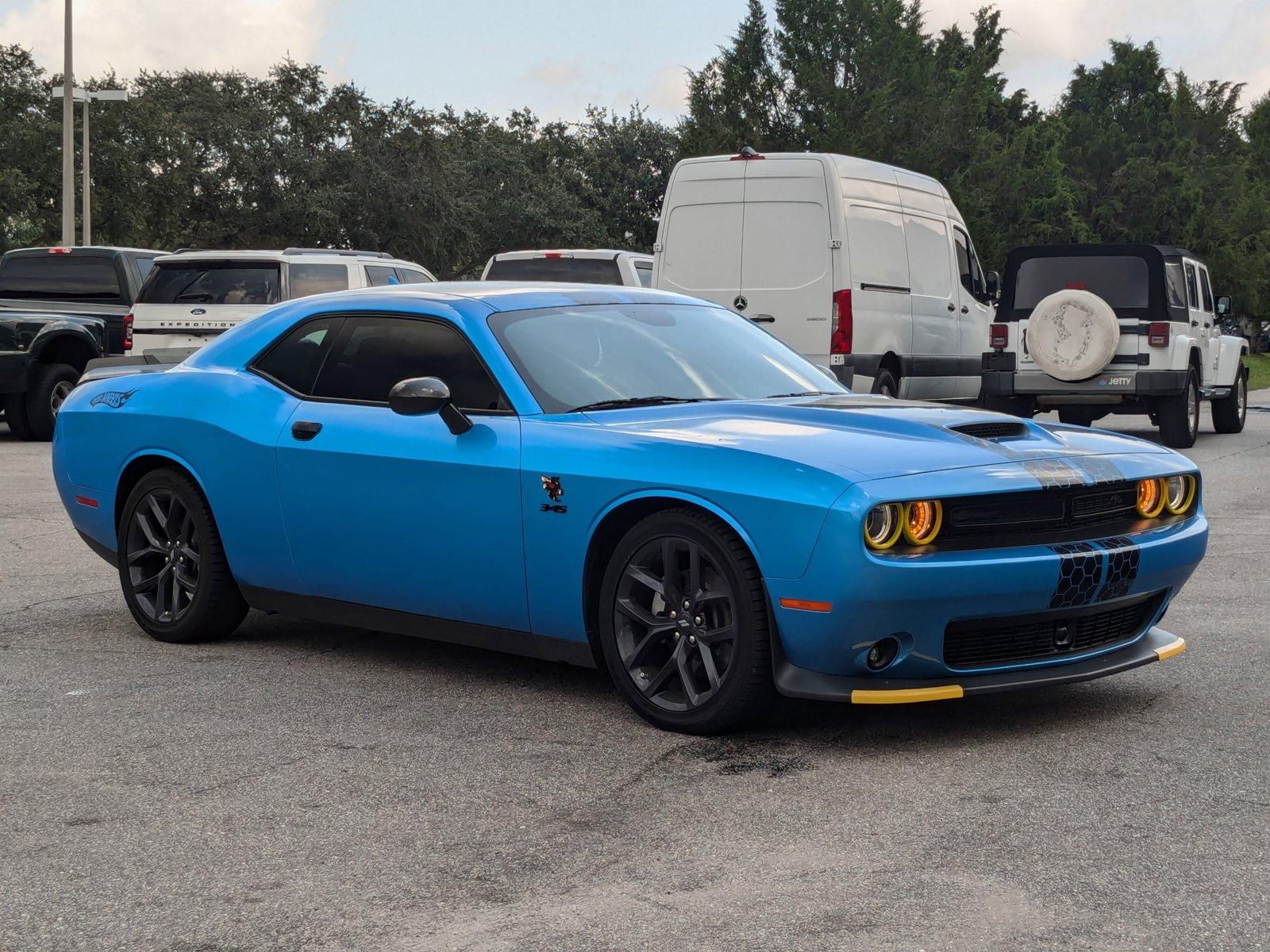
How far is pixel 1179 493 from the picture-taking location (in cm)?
549

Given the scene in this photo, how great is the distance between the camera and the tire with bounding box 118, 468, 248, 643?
6.57 m

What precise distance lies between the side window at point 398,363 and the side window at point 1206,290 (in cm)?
1415

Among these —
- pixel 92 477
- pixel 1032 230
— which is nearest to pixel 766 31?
pixel 1032 230

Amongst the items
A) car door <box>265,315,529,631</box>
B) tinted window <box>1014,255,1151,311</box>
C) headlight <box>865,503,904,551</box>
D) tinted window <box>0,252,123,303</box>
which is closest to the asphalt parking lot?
car door <box>265,315,529,631</box>

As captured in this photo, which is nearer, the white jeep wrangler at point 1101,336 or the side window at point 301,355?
the side window at point 301,355

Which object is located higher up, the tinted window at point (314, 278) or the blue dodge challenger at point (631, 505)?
the tinted window at point (314, 278)

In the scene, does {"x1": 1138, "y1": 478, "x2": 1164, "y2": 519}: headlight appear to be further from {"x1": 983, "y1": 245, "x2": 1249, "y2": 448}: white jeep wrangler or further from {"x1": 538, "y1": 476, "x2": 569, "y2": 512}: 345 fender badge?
{"x1": 983, "y1": 245, "x2": 1249, "y2": 448}: white jeep wrangler

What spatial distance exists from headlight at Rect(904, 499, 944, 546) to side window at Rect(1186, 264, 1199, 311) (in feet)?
45.6

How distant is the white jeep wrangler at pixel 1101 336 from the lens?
16.7 m

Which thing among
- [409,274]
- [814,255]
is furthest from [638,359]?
[409,274]

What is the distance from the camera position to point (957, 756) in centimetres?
480

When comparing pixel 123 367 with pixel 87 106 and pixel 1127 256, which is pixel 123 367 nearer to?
pixel 1127 256

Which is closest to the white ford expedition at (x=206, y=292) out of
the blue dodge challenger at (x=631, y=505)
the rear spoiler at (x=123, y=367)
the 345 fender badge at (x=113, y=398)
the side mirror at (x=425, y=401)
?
the rear spoiler at (x=123, y=367)

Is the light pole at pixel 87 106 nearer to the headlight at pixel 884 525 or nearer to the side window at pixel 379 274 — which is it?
the side window at pixel 379 274
